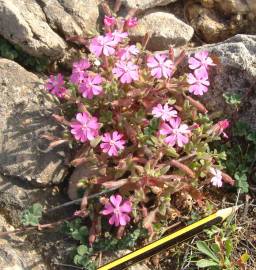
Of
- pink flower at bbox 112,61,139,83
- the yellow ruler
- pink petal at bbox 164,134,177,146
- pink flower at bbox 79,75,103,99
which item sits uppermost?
pink flower at bbox 112,61,139,83

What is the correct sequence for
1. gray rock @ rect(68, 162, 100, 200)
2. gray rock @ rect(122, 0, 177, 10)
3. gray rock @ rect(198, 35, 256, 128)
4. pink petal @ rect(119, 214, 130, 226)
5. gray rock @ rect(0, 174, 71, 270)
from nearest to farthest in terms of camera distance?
1. pink petal @ rect(119, 214, 130, 226)
2. gray rock @ rect(0, 174, 71, 270)
3. gray rock @ rect(68, 162, 100, 200)
4. gray rock @ rect(198, 35, 256, 128)
5. gray rock @ rect(122, 0, 177, 10)

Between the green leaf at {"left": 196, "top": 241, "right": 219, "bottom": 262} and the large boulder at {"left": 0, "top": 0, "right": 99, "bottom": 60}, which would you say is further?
the large boulder at {"left": 0, "top": 0, "right": 99, "bottom": 60}

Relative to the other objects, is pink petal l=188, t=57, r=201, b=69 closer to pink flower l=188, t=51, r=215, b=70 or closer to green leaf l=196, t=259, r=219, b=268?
pink flower l=188, t=51, r=215, b=70

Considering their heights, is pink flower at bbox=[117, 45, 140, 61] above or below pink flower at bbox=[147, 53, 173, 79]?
above

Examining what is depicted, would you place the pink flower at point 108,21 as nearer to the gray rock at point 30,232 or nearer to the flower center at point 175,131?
the flower center at point 175,131

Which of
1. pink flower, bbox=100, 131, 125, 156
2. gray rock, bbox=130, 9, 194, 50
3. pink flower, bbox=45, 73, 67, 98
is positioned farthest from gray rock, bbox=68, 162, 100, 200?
gray rock, bbox=130, 9, 194, 50

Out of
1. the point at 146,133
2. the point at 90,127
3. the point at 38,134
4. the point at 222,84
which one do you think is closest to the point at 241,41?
the point at 222,84
